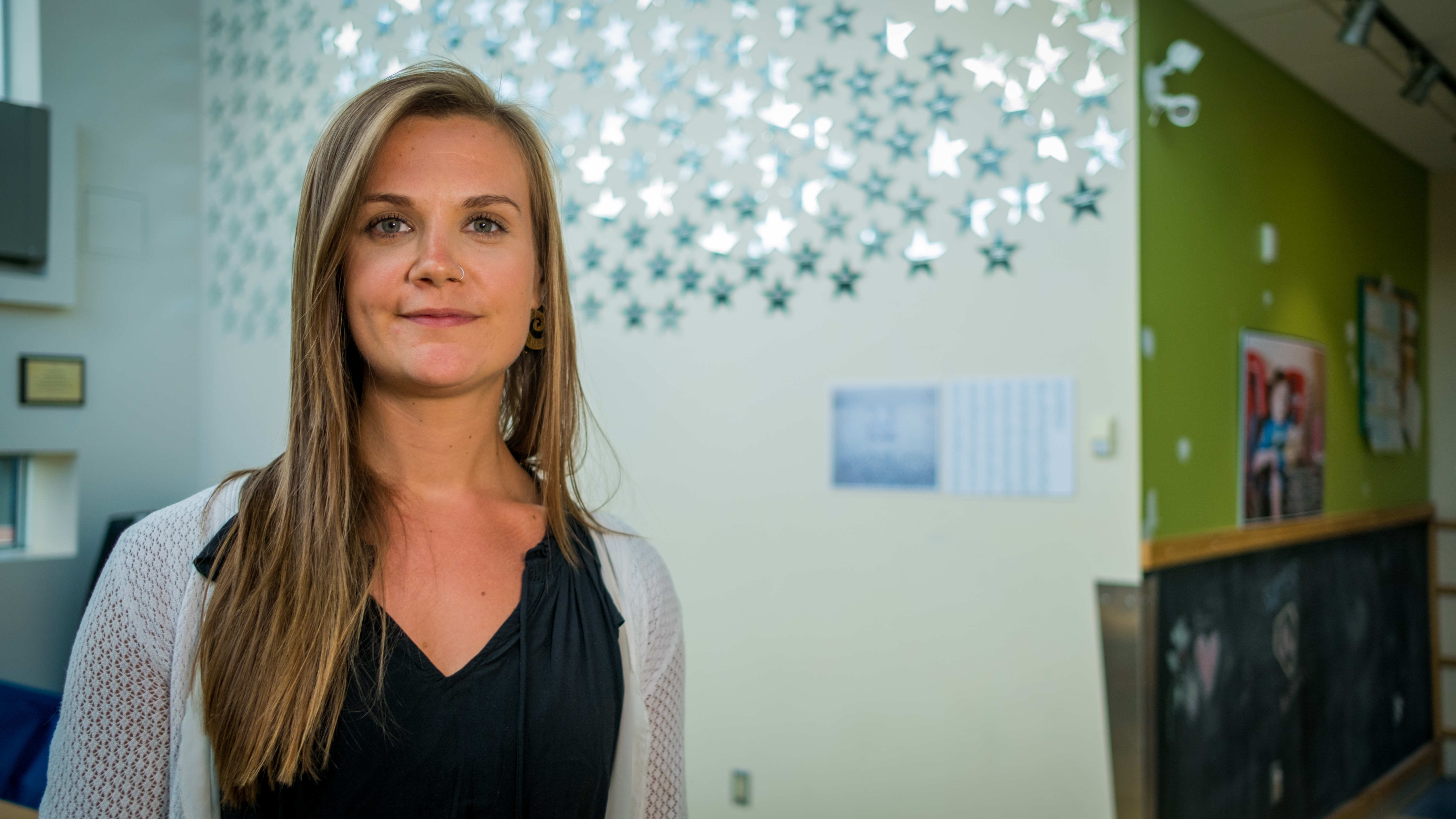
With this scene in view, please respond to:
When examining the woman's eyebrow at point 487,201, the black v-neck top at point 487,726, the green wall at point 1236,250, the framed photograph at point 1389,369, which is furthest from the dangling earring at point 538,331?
the framed photograph at point 1389,369

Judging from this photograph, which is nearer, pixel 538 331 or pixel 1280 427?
pixel 538 331

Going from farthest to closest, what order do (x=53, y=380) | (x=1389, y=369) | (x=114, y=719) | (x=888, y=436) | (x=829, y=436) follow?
1. (x=1389, y=369)
2. (x=53, y=380)
3. (x=829, y=436)
4. (x=888, y=436)
5. (x=114, y=719)

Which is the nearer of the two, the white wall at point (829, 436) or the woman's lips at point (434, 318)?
the woman's lips at point (434, 318)

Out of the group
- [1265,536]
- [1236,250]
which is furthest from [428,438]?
[1265,536]

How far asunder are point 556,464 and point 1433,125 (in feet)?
17.1

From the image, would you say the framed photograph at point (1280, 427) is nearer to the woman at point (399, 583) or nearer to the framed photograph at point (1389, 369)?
the framed photograph at point (1389, 369)

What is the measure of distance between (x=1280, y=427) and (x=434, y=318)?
364 cm

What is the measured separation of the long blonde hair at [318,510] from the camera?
946mm

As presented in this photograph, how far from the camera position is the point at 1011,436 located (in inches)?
112

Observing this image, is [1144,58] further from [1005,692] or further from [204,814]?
[204,814]

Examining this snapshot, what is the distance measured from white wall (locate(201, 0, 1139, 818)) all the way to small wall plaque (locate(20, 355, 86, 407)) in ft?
7.20

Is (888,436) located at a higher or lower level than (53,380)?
lower

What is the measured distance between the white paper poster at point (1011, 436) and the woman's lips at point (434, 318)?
6.87 ft

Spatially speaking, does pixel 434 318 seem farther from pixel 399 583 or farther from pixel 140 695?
pixel 140 695
